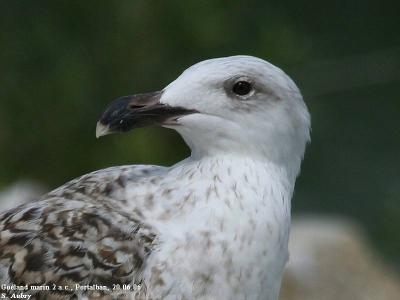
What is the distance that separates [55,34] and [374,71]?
2513mm

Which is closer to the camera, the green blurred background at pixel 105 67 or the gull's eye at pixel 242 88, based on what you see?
the gull's eye at pixel 242 88

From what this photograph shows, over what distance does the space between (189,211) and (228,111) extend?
0.30 m

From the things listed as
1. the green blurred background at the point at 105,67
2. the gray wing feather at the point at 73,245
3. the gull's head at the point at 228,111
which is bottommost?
the green blurred background at the point at 105,67

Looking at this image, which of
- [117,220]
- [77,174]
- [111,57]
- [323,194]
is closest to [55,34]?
[111,57]

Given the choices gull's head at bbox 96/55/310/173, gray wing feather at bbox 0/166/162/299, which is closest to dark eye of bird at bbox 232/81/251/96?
gull's head at bbox 96/55/310/173

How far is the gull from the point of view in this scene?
10.6 ft

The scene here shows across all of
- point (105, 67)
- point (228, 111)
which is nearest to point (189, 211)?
point (228, 111)

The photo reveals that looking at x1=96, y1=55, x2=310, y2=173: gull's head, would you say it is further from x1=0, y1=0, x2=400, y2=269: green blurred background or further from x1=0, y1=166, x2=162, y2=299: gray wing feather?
x1=0, y1=0, x2=400, y2=269: green blurred background

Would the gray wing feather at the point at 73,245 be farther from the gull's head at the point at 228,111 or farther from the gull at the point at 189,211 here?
the gull's head at the point at 228,111

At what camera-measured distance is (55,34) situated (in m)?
6.41

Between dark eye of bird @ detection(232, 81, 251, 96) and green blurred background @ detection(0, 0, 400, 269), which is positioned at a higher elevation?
dark eye of bird @ detection(232, 81, 251, 96)

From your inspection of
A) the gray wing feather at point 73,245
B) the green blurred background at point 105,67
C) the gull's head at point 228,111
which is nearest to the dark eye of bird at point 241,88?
the gull's head at point 228,111

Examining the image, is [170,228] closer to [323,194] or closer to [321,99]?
[323,194]

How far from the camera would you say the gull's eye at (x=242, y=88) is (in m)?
3.34
